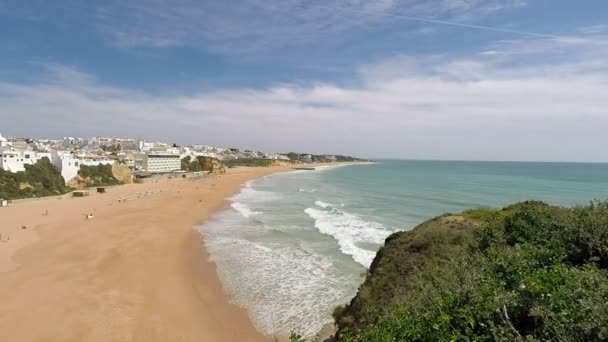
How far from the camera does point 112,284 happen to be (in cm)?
1538

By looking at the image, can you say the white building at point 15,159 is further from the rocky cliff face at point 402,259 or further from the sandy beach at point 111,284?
the rocky cliff face at point 402,259

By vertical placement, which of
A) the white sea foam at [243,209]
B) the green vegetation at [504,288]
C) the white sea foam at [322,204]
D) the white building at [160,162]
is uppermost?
the green vegetation at [504,288]

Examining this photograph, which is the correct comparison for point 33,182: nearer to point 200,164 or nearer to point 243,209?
point 243,209

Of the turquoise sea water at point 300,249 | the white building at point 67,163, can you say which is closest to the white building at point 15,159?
the white building at point 67,163

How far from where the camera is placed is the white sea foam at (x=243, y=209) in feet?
110

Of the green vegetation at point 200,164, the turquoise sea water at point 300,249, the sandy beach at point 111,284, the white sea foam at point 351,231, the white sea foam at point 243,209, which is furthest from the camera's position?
the green vegetation at point 200,164

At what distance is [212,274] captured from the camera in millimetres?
16969

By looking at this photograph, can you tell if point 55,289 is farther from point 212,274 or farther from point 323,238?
point 323,238

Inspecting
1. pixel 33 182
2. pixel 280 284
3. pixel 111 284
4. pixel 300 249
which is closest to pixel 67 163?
pixel 33 182

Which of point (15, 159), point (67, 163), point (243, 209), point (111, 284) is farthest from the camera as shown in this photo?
point (67, 163)

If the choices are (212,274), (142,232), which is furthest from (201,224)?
(212,274)

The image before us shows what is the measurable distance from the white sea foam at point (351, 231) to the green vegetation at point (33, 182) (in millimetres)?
32240

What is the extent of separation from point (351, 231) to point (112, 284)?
580 inches

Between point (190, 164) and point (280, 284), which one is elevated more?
point (190, 164)
